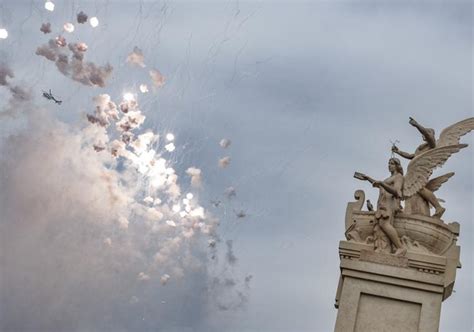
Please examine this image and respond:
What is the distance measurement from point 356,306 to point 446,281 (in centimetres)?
271

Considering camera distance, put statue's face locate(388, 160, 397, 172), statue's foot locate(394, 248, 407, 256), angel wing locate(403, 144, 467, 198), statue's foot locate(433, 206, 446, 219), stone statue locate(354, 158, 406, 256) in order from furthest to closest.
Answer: statue's face locate(388, 160, 397, 172) < angel wing locate(403, 144, 467, 198) < statue's foot locate(433, 206, 446, 219) < stone statue locate(354, 158, 406, 256) < statue's foot locate(394, 248, 407, 256)

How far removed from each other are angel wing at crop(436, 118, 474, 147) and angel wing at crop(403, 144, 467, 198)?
1.05 feet

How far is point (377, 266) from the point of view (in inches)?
1081

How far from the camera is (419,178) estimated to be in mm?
28781

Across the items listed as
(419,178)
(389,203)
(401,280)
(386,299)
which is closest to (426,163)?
(419,178)

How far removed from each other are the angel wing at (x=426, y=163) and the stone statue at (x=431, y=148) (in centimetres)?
23

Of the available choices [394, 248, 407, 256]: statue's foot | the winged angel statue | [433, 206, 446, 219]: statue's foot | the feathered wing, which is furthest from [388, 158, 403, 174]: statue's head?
[394, 248, 407, 256]: statue's foot

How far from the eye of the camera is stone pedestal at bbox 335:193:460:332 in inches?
1060

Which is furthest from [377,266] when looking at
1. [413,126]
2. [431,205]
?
[413,126]

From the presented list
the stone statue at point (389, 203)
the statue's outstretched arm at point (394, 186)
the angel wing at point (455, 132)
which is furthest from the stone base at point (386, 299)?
the angel wing at point (455, 132)

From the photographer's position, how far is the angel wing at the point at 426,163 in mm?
28750

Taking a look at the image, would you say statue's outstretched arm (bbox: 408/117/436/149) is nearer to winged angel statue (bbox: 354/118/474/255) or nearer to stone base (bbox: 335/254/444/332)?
winged angel statue (bbox: 354/118/474/255)

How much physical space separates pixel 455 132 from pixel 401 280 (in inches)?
207

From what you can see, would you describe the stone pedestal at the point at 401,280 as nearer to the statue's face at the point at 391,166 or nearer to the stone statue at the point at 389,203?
the stone statue at the point at 389,203
